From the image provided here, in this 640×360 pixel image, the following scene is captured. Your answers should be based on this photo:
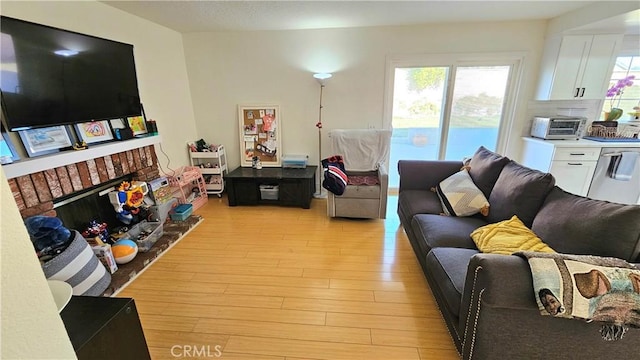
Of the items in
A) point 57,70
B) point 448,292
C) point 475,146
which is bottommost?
point 448,292

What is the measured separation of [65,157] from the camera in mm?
1987

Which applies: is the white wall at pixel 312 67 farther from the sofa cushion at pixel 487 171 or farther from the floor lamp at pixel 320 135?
the sofa cushion at pixel 487 171

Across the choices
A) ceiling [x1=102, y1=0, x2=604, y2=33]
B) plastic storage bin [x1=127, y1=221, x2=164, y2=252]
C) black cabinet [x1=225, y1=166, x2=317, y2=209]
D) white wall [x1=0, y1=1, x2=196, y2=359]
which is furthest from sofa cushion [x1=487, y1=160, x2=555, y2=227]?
plastic storage bin [x1=127, y1=221, x2=164, y2=252]

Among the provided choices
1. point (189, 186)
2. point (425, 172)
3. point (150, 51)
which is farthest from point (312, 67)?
point (189, 186)

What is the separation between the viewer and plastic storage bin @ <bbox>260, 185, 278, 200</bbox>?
11.5 ft

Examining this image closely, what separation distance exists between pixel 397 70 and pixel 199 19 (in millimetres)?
2428

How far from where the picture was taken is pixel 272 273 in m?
2.21

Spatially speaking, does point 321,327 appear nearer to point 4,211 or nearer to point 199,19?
point 4,211

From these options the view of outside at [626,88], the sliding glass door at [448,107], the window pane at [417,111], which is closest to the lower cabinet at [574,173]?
the sliding glass door at [448,107]

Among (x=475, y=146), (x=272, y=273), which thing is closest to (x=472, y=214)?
(x=272, y=273)

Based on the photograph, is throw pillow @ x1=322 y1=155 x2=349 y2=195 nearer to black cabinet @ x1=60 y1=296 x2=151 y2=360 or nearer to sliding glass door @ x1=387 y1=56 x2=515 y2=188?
sliding glass door @ x1=387 y1=56 x2=515 y2=188

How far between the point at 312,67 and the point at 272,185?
1632 millimetres

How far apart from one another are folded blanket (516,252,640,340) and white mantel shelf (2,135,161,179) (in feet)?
9.55

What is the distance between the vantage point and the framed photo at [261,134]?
3691 mm
